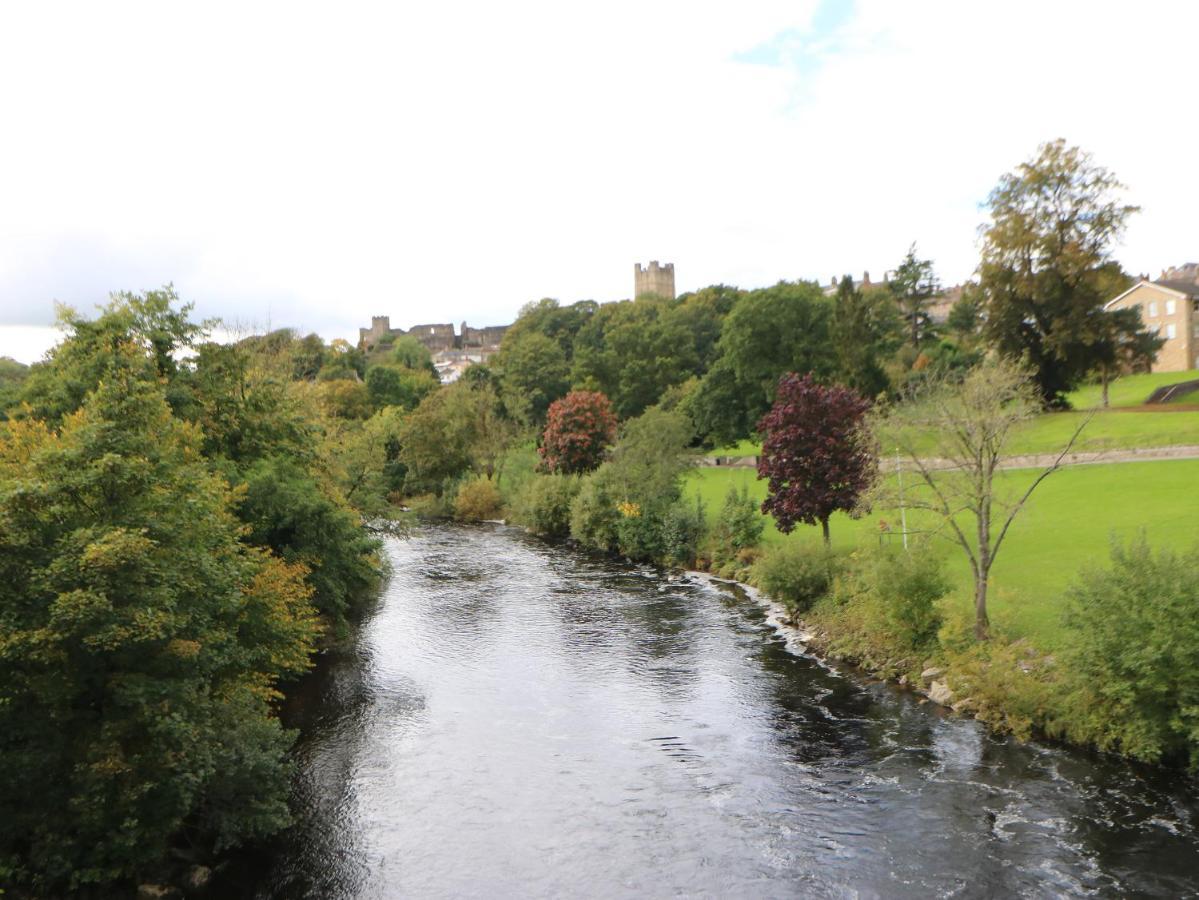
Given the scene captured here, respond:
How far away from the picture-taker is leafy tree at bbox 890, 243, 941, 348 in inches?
2970

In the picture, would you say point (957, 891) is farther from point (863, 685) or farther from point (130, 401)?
point (130, 401)

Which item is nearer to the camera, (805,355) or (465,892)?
(465,892)

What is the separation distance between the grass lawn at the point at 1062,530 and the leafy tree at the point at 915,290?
42.6 metres

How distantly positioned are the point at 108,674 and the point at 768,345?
5605 cm

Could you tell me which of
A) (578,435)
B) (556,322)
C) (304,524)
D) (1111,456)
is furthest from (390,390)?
(1111,456)

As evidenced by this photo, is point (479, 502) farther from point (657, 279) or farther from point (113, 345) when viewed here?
point (657, 279)

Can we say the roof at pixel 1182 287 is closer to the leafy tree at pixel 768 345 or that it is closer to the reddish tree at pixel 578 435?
the leafy tree at pixel 768 345

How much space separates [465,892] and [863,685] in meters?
11.8

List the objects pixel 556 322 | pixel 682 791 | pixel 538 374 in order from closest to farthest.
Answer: pixel 682 791 → pixel 538 374 → pixel 556 322

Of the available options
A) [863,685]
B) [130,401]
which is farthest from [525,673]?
[130,401]

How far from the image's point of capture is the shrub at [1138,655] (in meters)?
14.8

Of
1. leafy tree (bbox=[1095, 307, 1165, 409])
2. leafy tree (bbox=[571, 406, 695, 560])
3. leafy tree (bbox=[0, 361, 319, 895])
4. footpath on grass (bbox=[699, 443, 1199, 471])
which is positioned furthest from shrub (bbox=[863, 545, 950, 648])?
leafy tree (bbox=[1095, 307, 1165, 409])

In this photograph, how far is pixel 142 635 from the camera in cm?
1180

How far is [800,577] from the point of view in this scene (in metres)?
27.1
